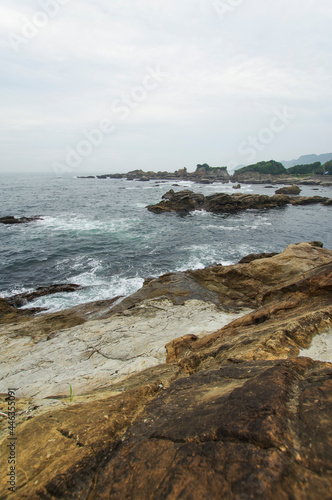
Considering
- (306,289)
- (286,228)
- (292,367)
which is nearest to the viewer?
(292,367)

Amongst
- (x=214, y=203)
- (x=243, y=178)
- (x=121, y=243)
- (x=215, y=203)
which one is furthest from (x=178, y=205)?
(x=243, y=178)

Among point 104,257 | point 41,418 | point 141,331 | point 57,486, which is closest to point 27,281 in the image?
point 104,257

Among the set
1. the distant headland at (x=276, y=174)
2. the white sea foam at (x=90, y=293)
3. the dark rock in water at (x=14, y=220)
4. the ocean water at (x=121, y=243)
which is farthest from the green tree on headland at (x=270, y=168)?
the white sea foam at (x=90, y=293)

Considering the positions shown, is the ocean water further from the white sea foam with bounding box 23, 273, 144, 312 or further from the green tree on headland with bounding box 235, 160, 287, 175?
the green tree on headland with bounding box 235, 160, 287, 175

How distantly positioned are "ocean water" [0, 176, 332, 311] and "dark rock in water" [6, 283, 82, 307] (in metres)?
0.54

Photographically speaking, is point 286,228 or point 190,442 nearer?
point 190,442

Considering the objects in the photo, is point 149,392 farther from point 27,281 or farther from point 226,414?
point 27,281

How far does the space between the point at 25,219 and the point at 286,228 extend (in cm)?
4146

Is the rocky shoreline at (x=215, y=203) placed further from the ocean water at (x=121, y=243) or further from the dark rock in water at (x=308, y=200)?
the dark rock in water at (x=308, y=200)

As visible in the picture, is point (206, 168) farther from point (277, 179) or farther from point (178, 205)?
point (178, 205)

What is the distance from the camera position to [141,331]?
883 centimetres

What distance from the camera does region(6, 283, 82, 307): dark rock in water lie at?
14267 mm

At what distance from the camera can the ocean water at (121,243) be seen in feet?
57.6

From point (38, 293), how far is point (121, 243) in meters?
12.2
